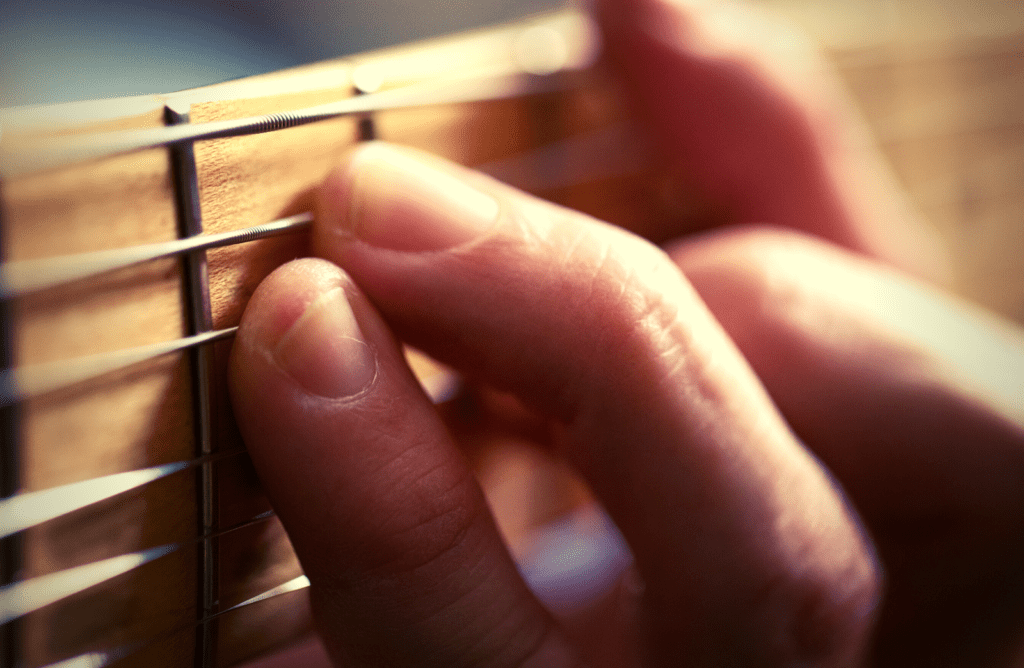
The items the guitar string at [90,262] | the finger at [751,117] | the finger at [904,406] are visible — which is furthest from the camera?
the finger at [751,117]

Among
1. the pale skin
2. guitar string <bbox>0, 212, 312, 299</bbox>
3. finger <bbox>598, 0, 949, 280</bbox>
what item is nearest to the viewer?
guitar string <bbox>0, 212, 312, 299</bbox>

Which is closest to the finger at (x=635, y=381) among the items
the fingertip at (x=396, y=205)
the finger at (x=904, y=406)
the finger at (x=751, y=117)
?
the fingertip at (x=396, y=205)

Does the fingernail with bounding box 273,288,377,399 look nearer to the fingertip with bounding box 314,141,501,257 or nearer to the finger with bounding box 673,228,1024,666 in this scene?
the fingertip with bounding box 314,141,501,257

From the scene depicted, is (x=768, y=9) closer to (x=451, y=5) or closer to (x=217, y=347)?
(x=451, y=5)

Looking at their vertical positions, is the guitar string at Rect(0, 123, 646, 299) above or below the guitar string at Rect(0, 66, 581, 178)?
below

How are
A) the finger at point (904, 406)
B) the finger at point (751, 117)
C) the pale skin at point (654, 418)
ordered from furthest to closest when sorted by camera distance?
the finger at point (751, 117) → the finger at point (904, 406) → the pale skin at point (654, 418)

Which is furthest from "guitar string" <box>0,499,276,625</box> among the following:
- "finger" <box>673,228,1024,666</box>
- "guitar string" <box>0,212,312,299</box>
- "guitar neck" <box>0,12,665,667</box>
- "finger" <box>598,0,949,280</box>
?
"finger" <box>598,0,949,280</box>

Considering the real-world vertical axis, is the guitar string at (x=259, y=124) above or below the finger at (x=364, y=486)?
above

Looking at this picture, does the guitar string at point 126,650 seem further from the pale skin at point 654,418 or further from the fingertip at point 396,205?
the fingertip at point 396,205
